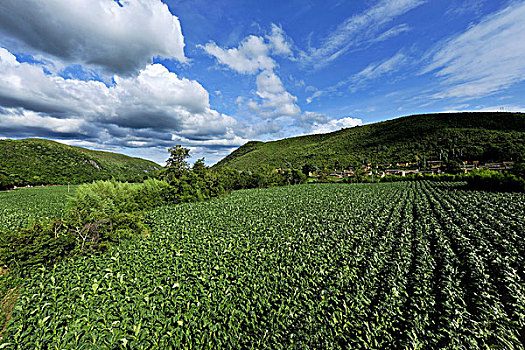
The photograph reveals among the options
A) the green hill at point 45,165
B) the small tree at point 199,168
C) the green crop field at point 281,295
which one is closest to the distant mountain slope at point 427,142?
the small tree at point 199,168

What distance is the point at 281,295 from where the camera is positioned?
184 inches

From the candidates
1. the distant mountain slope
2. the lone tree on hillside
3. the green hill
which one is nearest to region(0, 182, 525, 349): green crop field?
the lone tree on hillside

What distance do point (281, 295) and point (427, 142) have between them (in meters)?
84.8

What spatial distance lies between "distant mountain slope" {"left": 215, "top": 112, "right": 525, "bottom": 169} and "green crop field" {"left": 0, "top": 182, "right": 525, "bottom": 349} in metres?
60.2

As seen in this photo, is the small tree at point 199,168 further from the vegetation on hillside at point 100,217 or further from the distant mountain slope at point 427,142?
the distant mountain slope at point 427,142

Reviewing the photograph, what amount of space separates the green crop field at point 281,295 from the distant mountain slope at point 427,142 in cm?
6019

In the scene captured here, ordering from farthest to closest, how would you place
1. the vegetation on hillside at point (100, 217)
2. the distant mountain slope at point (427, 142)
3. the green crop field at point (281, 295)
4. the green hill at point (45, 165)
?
the distant mountain slope at point (427, 142) < the green hill at point (45, 165) < the vegetation on hillside at point (100, 217) < the green crop field at point (281, 295)

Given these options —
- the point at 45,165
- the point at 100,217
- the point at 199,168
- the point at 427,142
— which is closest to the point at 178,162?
the point at 199,168

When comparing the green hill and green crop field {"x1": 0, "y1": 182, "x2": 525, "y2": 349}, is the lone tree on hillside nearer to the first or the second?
green crop field {"x1": 0, "y1": 182, "x2": 525, "y2": 349}

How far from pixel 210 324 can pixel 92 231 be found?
6.44m

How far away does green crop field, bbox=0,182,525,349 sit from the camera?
358 cm

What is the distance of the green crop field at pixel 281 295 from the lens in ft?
11.8

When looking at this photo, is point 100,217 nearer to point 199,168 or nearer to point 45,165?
point 199,168

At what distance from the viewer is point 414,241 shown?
8250 millimetres
